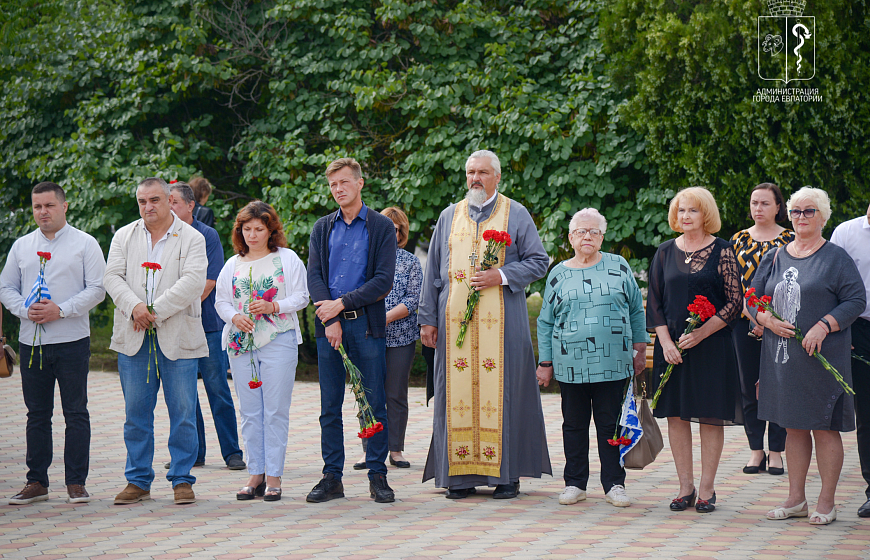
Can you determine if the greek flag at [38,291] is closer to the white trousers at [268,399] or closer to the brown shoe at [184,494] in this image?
the white trousers at [268,399]

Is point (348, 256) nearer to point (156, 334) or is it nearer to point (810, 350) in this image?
point (156, 334)

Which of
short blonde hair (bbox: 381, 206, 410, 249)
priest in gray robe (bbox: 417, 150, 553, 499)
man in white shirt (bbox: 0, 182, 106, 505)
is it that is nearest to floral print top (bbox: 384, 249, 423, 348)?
short blonde hair (bbox: 381, 206, 410, 249)

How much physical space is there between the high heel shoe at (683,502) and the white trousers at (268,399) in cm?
252

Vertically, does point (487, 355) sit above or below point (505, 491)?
above

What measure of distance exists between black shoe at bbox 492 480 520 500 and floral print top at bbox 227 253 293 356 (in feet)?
5.79

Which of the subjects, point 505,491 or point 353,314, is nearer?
point 353,314

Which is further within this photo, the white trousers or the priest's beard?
the priest's beard

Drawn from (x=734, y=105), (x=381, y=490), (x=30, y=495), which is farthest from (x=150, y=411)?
(x=734, y=105)

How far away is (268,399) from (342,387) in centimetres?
49

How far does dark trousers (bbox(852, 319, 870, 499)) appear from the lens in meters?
5.74

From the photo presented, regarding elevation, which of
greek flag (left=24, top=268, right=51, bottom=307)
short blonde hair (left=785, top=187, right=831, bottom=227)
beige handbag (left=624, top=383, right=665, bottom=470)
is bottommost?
beige handbag (left=624, top=383, right=665, bottom=470)

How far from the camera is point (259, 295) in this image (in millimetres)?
5984

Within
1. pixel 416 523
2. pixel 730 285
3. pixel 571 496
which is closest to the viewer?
pixel 416 523

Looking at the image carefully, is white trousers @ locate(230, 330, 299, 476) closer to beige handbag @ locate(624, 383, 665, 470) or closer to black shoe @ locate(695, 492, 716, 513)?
beige handbag @ locate(624, 383, 665, 470)
